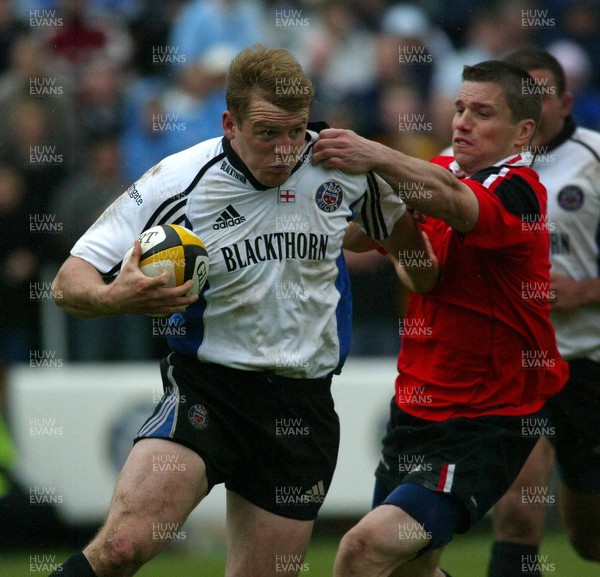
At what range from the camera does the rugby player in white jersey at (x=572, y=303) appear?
6.25 m

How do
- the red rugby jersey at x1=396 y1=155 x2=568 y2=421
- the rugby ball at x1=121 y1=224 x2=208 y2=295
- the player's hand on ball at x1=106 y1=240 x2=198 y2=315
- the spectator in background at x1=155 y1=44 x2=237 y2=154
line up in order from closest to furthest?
the player's hand on ball at x1=106 y1=240 x2=198 y2=315, the rugby ball at x1=121 y1=224 x2=208 y2=295, the red rugby jersey at x1=396 y1=155 x2=568 y2=421, the spectator in background at x1=155 y1=44 x2=237 y2=154

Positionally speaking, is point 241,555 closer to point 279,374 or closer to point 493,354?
point 279,374

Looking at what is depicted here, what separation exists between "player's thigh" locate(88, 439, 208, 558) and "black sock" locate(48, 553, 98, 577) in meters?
0.06

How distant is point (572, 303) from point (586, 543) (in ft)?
4.27

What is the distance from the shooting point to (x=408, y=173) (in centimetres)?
484

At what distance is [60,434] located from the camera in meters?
8.58

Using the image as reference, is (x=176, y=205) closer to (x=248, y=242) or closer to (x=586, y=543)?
(x=248, y=242)

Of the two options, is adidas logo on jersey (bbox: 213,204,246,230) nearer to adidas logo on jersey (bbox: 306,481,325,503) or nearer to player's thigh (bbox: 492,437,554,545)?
adidas logo on jersey (bbox: 306,481,325,503)

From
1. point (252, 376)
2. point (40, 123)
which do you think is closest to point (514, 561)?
point (252, 376)

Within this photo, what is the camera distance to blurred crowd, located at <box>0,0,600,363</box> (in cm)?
889

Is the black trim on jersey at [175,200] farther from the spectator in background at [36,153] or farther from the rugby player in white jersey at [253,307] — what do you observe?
the spectator in background at [36,153]

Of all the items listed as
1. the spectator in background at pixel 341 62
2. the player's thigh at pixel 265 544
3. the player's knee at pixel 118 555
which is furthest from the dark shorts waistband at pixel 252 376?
the spectator in background at pixel 341 62

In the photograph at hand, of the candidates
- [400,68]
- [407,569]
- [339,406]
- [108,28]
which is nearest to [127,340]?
[339,406]

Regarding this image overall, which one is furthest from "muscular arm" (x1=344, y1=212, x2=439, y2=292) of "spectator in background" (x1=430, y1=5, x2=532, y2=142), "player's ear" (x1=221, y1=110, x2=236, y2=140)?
"spectator in background" (x1=430, y1=5, x2=532, y2=142)
